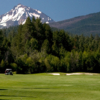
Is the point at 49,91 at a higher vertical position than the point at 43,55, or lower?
lower

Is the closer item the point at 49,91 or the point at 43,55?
the point at 49,91

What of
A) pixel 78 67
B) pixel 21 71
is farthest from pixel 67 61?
pixel 21 71

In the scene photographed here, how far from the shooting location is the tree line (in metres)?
66.8

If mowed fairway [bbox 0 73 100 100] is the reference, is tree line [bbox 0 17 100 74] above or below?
above

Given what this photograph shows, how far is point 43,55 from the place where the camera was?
249 feet

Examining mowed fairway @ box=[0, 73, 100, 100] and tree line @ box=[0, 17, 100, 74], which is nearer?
mowed fairway @ box=[0, 73, 100, 100]

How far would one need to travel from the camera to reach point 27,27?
305ft

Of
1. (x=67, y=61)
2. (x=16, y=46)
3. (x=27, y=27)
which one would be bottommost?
(x=67, y=61)

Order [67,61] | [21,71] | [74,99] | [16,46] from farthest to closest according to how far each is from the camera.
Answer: [16,46], [67,61], [21,71], [74,99]

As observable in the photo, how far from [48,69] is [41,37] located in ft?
93.3

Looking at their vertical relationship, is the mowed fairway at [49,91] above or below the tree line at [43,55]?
below

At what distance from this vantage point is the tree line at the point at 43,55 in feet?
219

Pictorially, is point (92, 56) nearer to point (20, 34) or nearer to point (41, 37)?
point (41, 37)

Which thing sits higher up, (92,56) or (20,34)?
(20,34)
